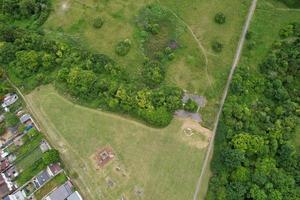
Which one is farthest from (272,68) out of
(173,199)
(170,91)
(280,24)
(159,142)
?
(173,199)

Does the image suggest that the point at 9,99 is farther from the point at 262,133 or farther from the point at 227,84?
the point at 262,133

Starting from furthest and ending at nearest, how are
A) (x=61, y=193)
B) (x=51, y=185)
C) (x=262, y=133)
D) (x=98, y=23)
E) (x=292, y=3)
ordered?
(x=292, y=3) → (x=98, y=23) → (x=262, y=133) → (x=51, y=185) → (x=61, y=193)

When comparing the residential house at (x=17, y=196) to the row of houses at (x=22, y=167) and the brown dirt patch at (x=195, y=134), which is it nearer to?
the row of houses at (x=22, y=167)

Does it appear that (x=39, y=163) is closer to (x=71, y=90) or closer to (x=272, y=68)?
(x=71, y=90)

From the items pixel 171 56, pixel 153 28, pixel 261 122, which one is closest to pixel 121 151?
pixel 171 56

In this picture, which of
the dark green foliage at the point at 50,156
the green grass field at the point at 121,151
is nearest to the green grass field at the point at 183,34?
the green grass field at the point at 121,151

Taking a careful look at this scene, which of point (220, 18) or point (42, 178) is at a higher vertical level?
point (220, 18)

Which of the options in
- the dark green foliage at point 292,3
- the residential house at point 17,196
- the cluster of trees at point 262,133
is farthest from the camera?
the dark green foliage at point 292,3

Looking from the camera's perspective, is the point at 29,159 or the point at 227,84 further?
the point at 227,84
